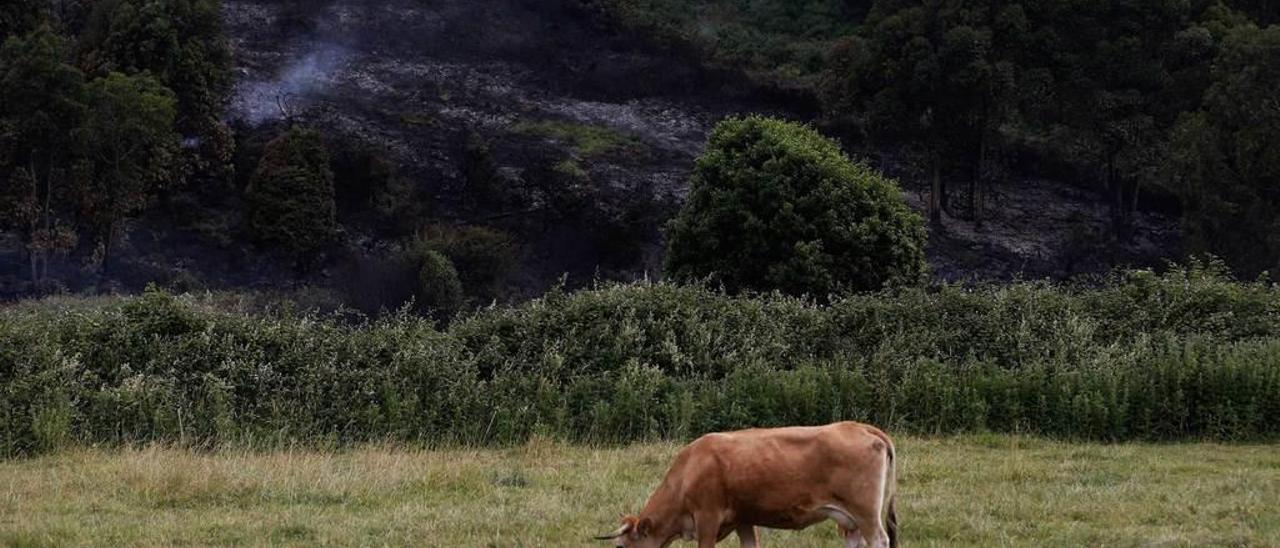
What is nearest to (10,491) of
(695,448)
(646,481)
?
(646,481)

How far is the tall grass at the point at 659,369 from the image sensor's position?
716 inches

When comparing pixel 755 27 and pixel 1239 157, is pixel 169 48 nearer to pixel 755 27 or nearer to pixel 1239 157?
pixel 755 27

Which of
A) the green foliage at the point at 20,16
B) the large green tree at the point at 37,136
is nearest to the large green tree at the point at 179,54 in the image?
the large green tree at the point at 37,136

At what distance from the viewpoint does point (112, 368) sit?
64.6ft

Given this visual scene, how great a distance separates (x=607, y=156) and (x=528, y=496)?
4118cm

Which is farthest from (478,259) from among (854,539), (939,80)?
(854,539)

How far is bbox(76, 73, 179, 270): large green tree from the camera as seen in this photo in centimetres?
4081

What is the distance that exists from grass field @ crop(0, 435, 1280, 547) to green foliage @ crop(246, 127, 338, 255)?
2787 cm

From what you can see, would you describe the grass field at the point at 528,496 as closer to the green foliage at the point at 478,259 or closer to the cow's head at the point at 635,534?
the cow's head at the point at 635,534

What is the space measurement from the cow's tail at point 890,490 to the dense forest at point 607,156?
21289mm

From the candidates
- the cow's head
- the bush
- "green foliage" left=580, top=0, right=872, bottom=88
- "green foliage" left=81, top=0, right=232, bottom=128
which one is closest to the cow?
the cow's head

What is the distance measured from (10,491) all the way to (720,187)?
20.5 metres

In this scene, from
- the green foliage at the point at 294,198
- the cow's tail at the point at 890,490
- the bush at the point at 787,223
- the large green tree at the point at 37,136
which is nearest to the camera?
the cow's tail at the point at 890,490

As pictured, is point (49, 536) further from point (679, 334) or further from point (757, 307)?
point (757, 307)
